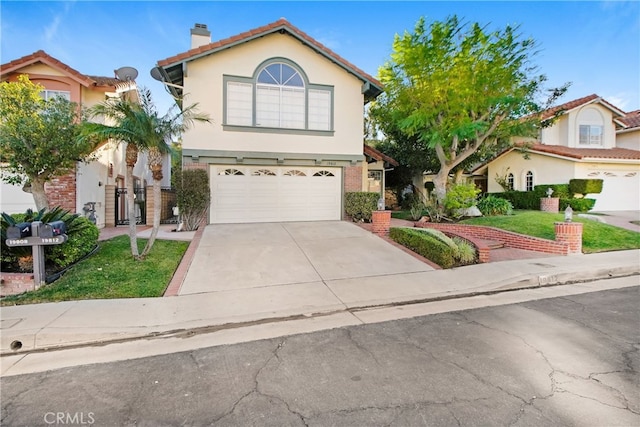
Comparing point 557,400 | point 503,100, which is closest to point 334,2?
point 503,100

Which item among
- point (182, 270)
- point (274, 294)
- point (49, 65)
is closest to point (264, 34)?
point (49, 65)

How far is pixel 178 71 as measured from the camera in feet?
42.0

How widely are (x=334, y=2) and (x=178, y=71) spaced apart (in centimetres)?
655

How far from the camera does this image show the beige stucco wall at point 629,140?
2261cm

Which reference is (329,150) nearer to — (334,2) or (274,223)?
(274,223)

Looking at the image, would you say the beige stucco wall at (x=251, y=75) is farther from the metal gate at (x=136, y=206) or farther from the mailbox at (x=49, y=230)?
the mailbox at (x=49, y=230)

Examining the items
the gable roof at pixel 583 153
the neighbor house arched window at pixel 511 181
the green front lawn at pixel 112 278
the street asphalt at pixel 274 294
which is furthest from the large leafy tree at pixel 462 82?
the green front lawn at pixel 112 278

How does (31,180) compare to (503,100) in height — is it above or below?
below

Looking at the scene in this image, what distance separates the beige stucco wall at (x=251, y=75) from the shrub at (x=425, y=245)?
5.39 metres

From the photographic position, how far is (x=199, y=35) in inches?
572

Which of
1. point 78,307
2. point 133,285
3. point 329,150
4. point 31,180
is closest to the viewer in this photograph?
point 78,307

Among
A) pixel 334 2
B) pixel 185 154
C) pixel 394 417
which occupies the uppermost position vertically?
pixel 334 2

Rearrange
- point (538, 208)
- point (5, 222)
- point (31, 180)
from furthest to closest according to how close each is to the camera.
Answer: point (538, 208)
point (31, 180)
point (5, 222)

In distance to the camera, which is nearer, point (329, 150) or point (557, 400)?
point (557, 400)
